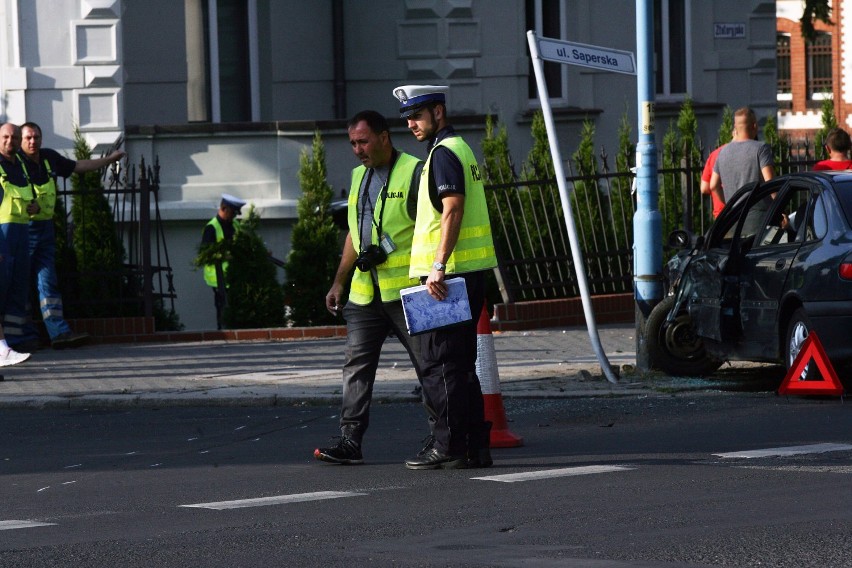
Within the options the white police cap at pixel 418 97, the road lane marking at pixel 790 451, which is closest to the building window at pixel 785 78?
the road lane marking at pixel 790 451

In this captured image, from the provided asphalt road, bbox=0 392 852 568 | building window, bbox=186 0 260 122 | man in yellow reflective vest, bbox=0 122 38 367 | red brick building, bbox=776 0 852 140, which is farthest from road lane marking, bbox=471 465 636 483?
red brick building, bbox=776 0 852 140

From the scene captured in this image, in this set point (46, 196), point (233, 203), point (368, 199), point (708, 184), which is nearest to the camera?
point (368, 199)

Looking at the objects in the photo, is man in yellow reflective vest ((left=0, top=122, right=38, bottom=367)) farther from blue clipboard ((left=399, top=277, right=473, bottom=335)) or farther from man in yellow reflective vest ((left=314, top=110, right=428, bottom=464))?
blue clipboard ((left=399, top=277, right=473, bottom=335))

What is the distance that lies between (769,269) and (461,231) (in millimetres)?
3593

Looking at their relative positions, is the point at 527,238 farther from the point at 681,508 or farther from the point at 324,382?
the point at 681,508

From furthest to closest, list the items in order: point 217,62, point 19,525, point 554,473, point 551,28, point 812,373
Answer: point 551,28
point 217,62
point 812,373
point 554,473
point 19,525

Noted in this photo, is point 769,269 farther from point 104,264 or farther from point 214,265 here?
point 104,264

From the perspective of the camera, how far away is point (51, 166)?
15000 millimetres

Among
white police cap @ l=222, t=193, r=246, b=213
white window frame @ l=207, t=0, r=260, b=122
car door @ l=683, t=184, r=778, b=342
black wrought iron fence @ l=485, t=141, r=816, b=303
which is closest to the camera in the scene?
car door @ l=683, t=184, r=778, b=342

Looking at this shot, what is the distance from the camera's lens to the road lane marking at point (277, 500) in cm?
731

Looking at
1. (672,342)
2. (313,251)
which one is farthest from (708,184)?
(313,251)

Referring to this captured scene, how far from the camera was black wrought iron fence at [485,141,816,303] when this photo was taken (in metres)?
16.8

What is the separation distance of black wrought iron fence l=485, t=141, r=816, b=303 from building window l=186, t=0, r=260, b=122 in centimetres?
520

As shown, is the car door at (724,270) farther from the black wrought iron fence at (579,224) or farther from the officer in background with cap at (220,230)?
the officer in background with cap at (220,230)
